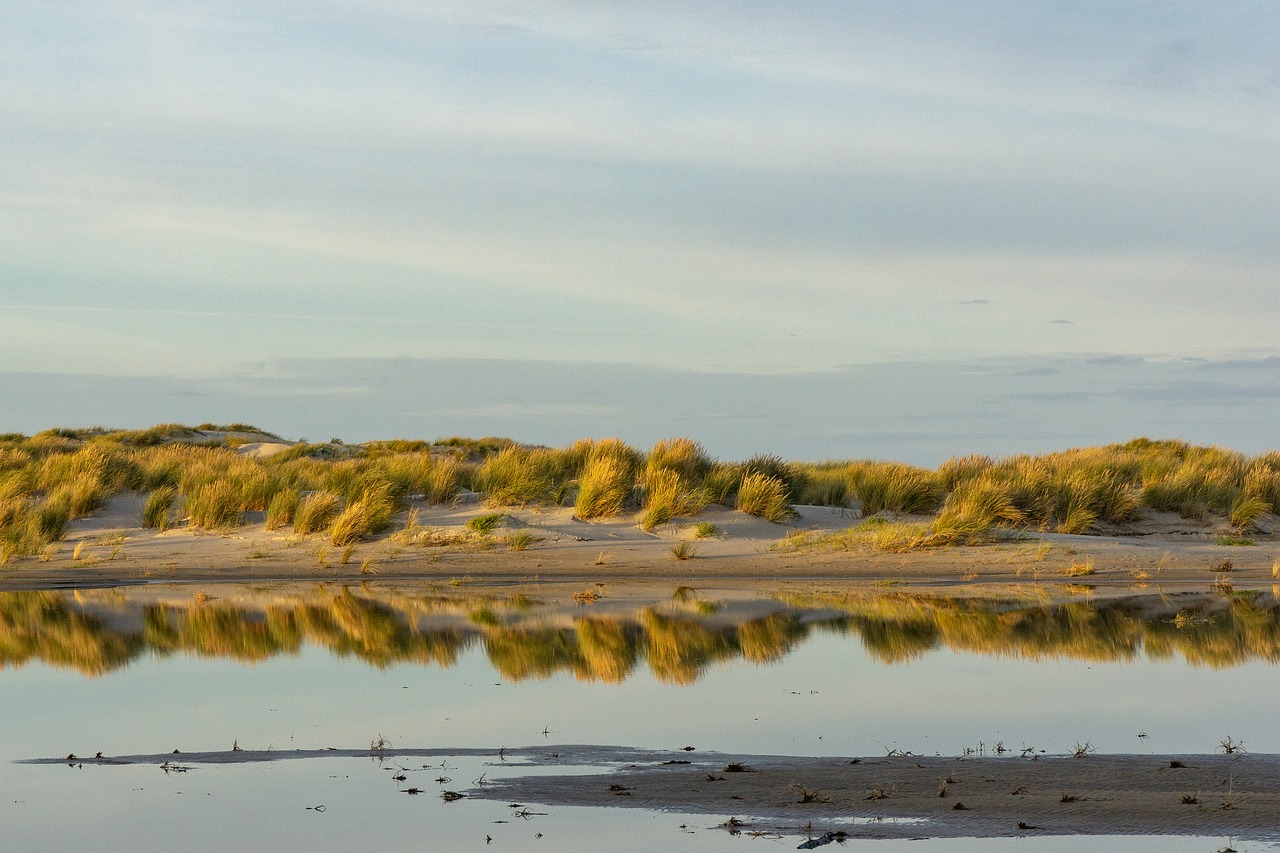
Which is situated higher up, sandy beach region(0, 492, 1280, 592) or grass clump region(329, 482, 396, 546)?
grass clump region(329, 482, 396, 546)

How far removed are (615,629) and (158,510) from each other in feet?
35.3

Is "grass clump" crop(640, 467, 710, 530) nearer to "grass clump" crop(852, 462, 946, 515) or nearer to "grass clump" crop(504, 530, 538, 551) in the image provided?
"grass clump" crop(504, 530, 538, 551)

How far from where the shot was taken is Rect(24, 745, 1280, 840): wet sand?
6.05m

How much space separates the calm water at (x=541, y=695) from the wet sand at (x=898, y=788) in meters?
0.21

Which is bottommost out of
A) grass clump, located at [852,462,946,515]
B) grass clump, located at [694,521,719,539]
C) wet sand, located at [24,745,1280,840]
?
wet sand, located at [24,745,1280,840]

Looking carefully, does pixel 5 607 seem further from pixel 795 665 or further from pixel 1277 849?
pixel 1277 849

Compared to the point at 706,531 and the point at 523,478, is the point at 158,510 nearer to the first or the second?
the point at 523,478

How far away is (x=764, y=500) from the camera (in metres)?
19.7

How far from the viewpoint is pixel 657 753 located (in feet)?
24.6

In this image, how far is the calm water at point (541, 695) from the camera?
6250 mm

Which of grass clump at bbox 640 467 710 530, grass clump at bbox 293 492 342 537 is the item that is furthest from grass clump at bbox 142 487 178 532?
grass clump at bbox 640 467 710 530

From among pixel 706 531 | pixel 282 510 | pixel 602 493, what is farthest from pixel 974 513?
pixel 282 510

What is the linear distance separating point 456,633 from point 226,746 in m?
4.12

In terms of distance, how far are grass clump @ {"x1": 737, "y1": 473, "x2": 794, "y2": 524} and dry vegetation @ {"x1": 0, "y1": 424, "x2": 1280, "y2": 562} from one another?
0.02 m
